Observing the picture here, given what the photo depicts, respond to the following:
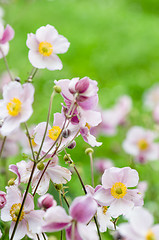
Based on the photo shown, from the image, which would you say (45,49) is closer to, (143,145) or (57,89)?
(57,89)

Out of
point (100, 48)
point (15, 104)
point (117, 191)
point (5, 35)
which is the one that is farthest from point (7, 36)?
point (100, 48)

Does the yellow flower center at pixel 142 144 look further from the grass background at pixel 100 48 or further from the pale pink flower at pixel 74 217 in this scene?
the pale pink flower at pixel 74 217

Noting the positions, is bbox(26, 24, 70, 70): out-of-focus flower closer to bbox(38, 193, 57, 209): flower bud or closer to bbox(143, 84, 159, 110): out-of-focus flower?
bbox(38, 193, 57, 209): flower bud

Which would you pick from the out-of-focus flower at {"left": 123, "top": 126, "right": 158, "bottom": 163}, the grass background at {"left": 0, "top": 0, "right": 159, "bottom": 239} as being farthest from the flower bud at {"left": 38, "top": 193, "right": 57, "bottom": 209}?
the grass background at {"left": 0, "top": 0, "right": 159, "bottom": 239}

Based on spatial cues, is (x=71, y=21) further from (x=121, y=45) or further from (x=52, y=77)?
(x=52, y=77)

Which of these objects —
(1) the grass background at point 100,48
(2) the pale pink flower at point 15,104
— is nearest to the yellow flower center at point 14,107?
(2) the pale pink flower at point 15,104

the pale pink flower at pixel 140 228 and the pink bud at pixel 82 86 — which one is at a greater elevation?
the pink bud at pixel 82 86
